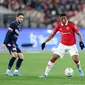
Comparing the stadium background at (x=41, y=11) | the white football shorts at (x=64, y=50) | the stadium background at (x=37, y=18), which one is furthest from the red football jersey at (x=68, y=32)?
the stadium background at (x=41, y=11)

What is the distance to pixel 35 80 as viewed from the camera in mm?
14320

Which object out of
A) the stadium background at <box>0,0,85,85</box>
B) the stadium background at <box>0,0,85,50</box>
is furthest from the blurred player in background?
the stadium background at <box>0,0,85,50</box>

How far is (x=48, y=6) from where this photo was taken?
3625cm

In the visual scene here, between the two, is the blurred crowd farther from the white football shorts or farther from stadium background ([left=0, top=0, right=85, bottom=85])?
the white football shorts

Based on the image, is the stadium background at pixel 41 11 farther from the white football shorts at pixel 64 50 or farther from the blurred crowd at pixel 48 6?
the white football shorts at pixel 64 50

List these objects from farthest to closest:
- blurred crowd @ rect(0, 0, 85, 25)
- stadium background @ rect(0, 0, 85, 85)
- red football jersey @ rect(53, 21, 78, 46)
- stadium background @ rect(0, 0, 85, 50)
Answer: blurred crowd @ rect(0, 0, 85, 25)
stadium background @ rect(0, 0, 85, 50)
stadium background @ rect(0, 0, 85, 85)
red football jersey @ rect(53, 21, 78, 46)

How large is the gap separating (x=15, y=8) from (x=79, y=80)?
22679mm

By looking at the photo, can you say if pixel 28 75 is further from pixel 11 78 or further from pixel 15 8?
pixel 15 8

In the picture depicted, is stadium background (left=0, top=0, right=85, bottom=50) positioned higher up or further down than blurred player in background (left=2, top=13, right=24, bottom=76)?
further down

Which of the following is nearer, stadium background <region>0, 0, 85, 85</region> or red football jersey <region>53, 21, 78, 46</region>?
red football jersey <region>53, 21, 78, 46</region>

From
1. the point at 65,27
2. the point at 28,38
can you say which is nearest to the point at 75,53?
the point at 65,27

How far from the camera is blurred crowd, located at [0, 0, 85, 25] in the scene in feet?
117

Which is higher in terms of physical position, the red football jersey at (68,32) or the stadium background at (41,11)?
the red football jersey at (68,32)

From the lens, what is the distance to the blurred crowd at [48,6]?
117 ft
